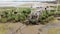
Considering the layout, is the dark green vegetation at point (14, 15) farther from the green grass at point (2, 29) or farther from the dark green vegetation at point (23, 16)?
the green grass at point (2, 29)

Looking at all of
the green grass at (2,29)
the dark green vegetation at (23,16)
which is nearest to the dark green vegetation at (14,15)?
the dark green vegetation at (23,16)

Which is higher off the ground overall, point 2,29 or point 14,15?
point 14,15

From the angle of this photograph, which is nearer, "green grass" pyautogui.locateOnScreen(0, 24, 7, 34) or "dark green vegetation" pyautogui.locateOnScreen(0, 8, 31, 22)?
"green grass" pyautogui.locateOnScreen(0, 24, 7, 34)

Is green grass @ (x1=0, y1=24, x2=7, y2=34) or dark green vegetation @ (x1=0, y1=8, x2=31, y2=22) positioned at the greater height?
dark green vegetation @ (x1=0, y1=8, x2=31, y2=22)

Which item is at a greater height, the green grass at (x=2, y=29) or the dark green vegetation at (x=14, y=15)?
the dark green vegetation at (x=14, y=15)

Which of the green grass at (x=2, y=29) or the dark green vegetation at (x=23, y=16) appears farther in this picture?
the dark green vegetation at (x=23, y=16)

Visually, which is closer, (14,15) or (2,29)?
(2,29)

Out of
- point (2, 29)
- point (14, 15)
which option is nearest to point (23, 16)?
point (14, 15)

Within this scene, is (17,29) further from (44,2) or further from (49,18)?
(44,2)

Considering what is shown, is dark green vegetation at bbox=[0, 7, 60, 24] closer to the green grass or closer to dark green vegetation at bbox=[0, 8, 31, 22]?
dark green vegetation at bbox=[0, 8, 31, 22]

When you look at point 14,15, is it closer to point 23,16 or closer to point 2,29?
point 23,16

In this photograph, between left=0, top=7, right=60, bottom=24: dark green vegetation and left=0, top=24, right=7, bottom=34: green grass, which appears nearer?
left=0, top=24, right=7, bottom=34: green grass

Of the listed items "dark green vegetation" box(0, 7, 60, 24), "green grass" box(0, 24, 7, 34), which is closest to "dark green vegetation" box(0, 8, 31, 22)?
"dark green vegetation" box(0, 7, 60, 24)

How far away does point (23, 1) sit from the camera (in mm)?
2842
